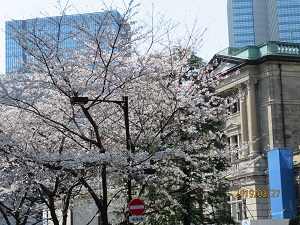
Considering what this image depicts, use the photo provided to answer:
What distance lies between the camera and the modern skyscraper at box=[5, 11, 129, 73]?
56.4 feet

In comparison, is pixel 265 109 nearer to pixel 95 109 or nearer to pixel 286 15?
pixel 95 109

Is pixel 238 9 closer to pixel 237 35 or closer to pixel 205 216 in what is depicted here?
pixel 237 35

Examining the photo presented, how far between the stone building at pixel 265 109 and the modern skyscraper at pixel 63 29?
85.3ft

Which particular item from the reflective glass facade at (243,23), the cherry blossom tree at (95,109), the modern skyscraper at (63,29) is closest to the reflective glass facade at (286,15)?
the reflective glass facade at (243,23)

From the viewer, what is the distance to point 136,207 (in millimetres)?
16125

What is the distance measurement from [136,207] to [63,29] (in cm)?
646

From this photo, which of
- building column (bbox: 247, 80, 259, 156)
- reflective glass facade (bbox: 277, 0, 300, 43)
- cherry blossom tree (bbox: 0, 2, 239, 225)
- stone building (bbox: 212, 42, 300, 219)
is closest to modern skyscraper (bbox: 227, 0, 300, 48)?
reflective glass facade (bbox: 277, 0, 300, 43)

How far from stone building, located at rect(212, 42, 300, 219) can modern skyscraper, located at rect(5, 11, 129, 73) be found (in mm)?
25997

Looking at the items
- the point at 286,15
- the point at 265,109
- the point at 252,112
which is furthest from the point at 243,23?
the point at 265,109

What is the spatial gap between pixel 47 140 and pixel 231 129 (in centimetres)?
3002

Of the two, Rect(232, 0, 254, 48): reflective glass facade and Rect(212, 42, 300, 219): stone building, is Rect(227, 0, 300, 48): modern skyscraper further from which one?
Rect(212, 42, 300, 219): stone building

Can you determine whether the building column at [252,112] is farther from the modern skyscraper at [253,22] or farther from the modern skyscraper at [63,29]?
the modern skyscraper at [253,22]

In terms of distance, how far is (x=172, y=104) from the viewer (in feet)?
61.7

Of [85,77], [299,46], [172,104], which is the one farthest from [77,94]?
[299,46]
